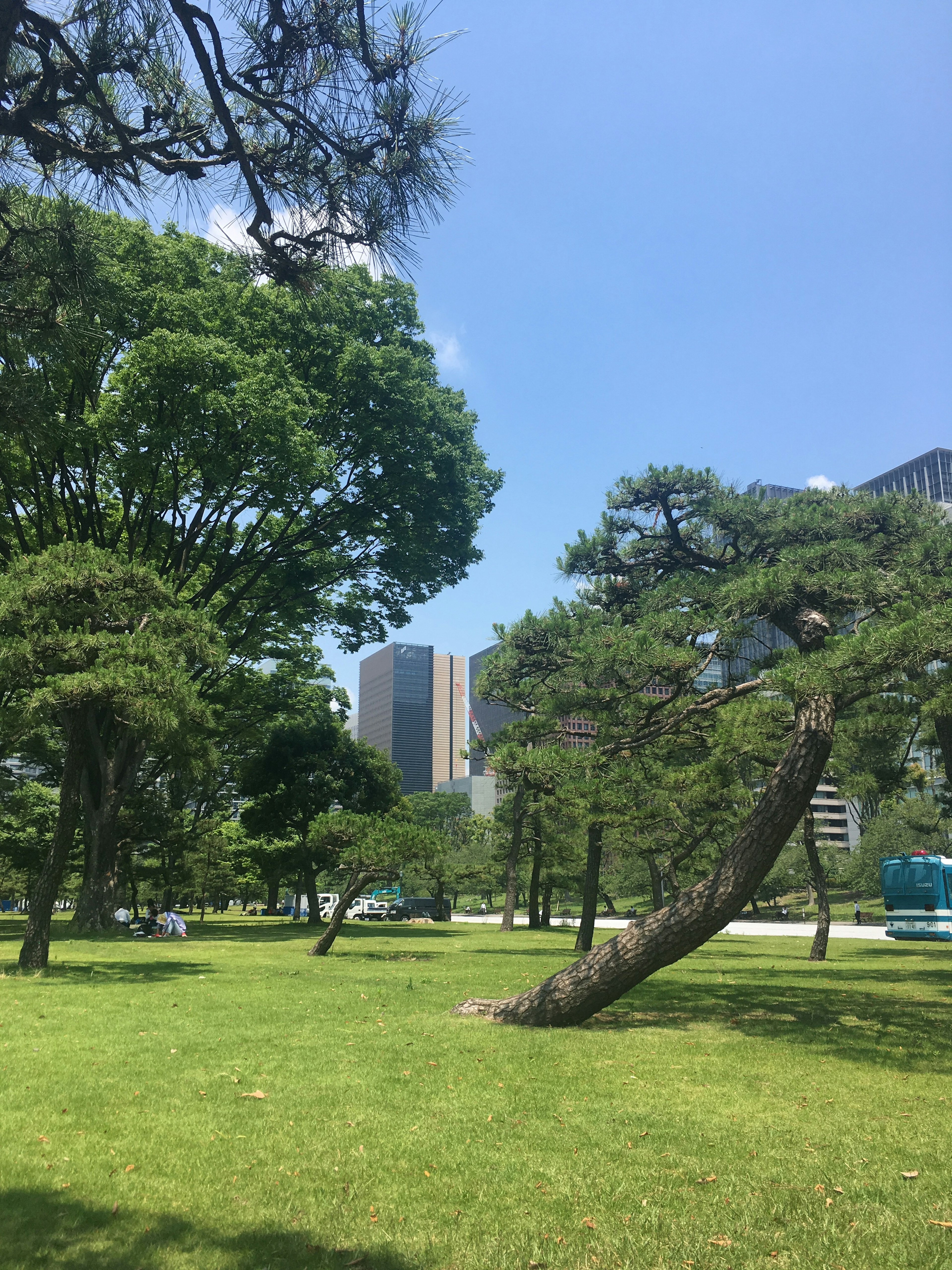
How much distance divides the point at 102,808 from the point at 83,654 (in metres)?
9.64

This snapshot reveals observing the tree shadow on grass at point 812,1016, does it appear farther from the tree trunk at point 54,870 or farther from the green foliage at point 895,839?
the green foliage at point 895,839

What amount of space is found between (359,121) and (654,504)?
25.4 feet

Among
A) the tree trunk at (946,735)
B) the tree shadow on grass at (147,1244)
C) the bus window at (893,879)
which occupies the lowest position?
the tree shadow on grass at (147,1244)

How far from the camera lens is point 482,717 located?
126 m

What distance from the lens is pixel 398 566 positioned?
2125 cm

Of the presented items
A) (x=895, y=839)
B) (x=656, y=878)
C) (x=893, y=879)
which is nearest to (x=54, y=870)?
(x=656, y=878)

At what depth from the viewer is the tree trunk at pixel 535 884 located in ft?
99.7

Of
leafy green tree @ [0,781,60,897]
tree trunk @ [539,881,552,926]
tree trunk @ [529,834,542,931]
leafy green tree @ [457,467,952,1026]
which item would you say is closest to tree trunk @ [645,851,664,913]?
tree trunk @ [529,834,542,931]

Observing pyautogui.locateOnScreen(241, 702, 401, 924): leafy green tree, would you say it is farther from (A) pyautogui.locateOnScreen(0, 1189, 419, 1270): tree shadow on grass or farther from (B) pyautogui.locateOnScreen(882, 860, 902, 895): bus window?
(A) pyautogui.locateOnScreen(0, 1189, 419, 1270): tree shadow on grass

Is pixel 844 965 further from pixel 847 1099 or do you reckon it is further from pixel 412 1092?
pixel 412 1092

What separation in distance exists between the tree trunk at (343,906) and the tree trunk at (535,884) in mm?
11928

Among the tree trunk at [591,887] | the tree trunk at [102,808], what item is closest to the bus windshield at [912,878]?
the tree trunk at [591,887]

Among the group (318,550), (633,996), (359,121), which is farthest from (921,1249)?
(318,550)

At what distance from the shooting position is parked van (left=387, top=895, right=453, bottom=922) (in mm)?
48125
